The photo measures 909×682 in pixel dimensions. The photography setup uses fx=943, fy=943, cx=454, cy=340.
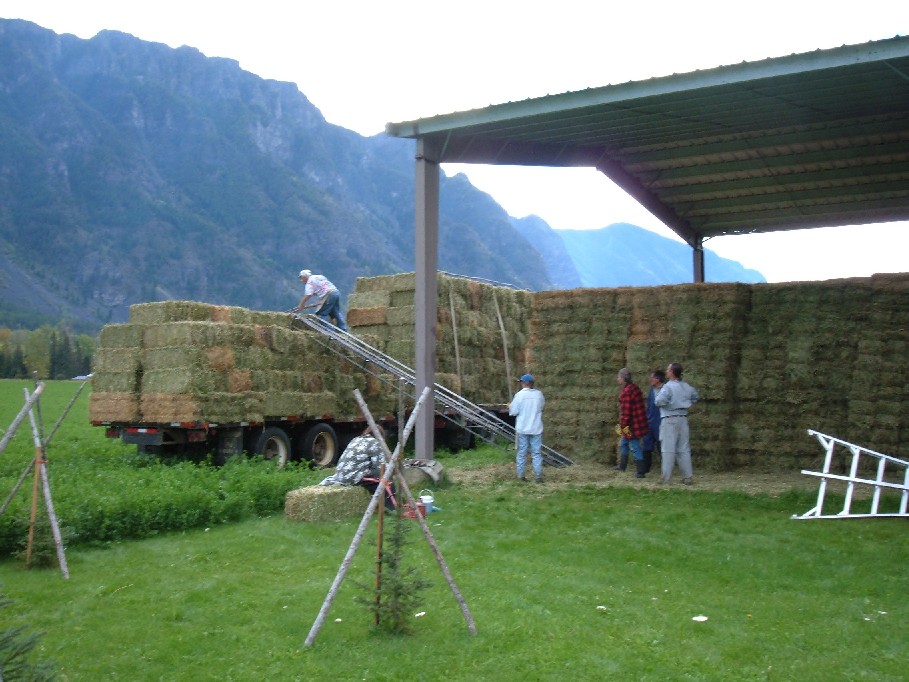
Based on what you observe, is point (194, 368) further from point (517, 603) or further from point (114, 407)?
point (517, 603)

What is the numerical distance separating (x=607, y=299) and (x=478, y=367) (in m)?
6.06

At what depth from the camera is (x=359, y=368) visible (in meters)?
19.0

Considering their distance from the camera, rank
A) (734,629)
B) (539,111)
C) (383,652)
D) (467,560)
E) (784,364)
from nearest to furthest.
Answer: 1. (383,652)
2. (734,629)
3. (467,560)
4. (539,111)
5. (784,364)

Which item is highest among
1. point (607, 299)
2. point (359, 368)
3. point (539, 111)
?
point (539, 111)

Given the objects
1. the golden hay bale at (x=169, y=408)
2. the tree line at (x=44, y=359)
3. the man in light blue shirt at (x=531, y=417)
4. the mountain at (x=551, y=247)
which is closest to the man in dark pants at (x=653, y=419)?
the man in light blue shirt at (x=531, y=417)

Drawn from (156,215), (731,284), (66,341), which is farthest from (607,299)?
(156,215)

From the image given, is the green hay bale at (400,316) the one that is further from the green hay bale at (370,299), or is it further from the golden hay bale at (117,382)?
the golden hay bale at (117,382)

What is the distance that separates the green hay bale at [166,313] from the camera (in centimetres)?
1566

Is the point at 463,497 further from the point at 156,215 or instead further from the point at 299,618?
the point at 156,215

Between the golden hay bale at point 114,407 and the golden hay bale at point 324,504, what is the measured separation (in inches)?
207

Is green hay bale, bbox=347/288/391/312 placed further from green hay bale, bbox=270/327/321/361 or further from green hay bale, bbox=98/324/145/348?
green hay bale, bbox=98/324/145/348

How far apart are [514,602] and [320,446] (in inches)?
441

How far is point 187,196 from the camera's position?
456 ft

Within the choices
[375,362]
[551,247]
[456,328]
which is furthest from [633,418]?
[551,247]
